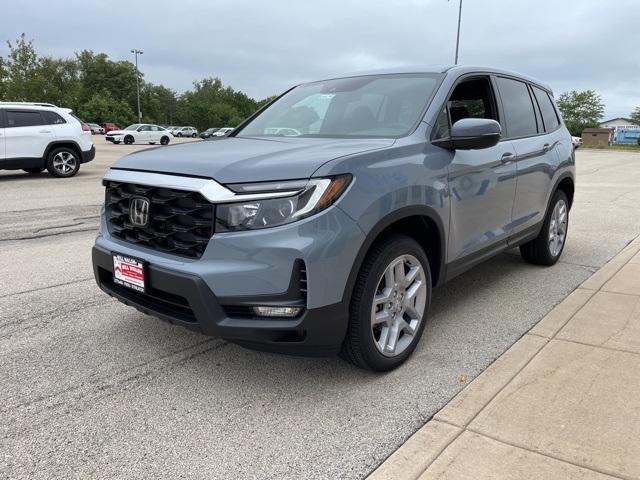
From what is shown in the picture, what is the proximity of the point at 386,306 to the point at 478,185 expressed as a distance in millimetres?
1230

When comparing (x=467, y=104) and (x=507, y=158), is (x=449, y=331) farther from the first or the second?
(x=467, y=104)

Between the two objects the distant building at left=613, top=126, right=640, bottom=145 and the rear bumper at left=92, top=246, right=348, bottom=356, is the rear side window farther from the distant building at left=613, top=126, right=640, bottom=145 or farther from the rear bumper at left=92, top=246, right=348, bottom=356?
the distant building at left=613, top=126, right=640, bottom=145

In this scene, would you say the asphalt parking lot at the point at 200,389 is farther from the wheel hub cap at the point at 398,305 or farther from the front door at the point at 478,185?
the front door at the point at 478,185

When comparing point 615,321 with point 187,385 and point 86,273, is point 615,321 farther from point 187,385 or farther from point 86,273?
point 86,273

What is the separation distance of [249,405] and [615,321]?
276 centimetres

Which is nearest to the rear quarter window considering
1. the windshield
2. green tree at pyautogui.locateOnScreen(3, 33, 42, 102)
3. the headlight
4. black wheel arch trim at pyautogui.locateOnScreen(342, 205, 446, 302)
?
the windshield

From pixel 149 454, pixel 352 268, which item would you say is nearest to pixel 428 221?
pixel 352 268

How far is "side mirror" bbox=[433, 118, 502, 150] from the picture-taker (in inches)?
128

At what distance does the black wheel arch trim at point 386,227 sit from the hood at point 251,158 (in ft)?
1.27

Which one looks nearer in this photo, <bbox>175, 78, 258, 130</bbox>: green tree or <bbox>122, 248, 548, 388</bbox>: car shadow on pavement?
<bbox>122, 248, 548, 388</bbox>: car shadow on pavement

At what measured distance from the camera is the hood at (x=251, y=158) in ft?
8.53

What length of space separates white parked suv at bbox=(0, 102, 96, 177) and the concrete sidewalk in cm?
1217

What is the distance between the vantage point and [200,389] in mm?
2965

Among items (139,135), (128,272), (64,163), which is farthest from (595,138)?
(128,272)
